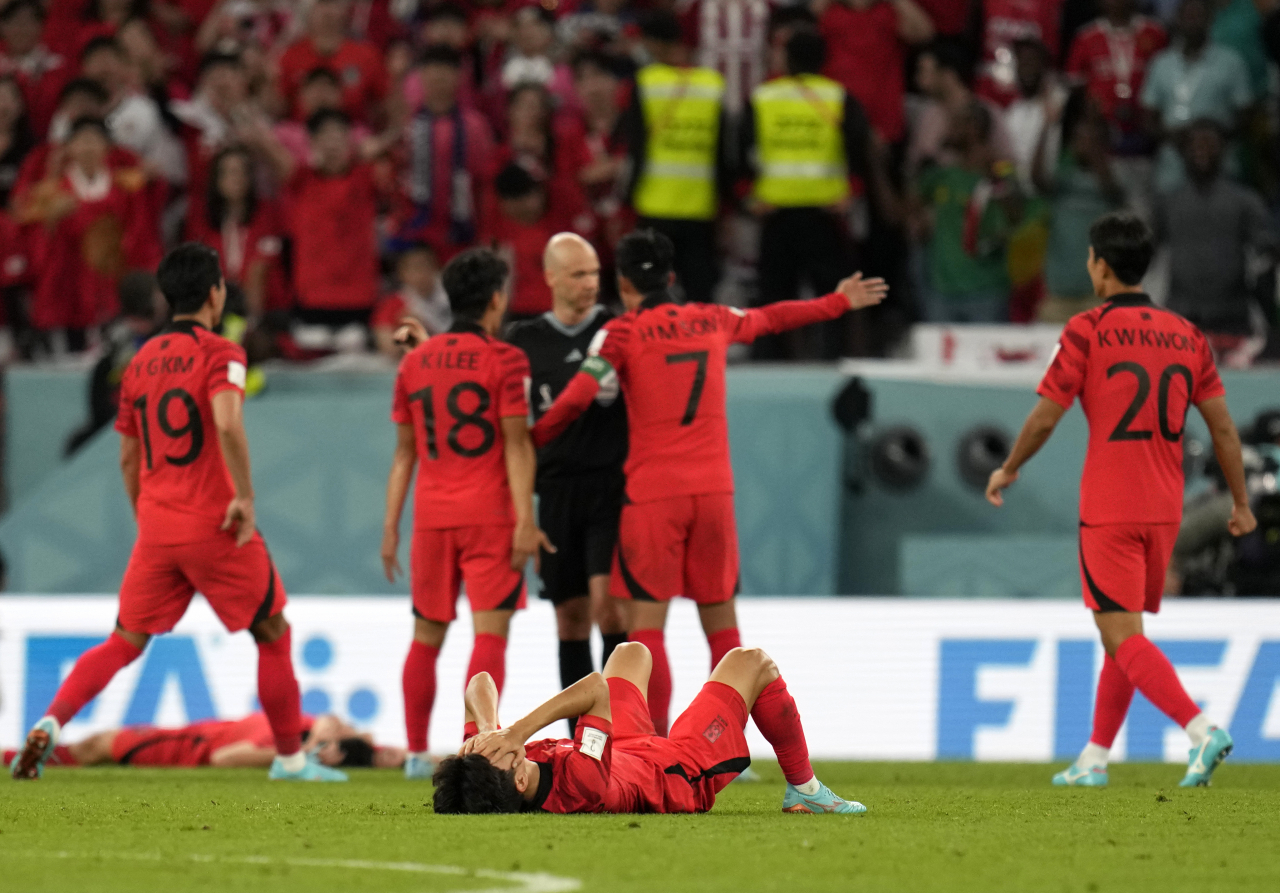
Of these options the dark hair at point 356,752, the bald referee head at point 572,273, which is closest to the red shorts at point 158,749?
the dark hair at point 356,752

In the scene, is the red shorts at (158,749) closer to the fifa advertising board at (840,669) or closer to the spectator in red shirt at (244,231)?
the fifa advertising board at (840,669)

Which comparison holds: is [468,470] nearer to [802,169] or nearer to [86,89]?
[802,169]

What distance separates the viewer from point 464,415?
7.61 m

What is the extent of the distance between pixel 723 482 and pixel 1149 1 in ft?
25.4

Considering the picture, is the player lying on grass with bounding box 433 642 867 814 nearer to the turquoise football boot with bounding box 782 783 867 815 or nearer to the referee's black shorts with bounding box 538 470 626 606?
the turquoise football boot with bounding box 782 783 867 815

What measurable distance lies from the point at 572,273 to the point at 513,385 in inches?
27.3

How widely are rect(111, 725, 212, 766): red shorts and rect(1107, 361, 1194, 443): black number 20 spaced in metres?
4.62

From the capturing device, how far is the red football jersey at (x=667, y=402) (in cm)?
748

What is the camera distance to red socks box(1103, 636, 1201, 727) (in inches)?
268

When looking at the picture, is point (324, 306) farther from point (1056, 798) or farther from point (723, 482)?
point (1056, 798)

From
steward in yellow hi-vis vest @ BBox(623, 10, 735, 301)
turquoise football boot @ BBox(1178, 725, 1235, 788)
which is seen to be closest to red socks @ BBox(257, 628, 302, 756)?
turquoise football boot @ BBox(1178, 725, 1235, 788)

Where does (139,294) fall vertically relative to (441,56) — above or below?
below

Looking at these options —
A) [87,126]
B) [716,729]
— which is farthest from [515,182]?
[716,729]

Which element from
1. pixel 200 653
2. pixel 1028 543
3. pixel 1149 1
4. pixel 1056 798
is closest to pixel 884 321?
pixel 1028 543
